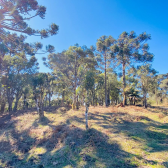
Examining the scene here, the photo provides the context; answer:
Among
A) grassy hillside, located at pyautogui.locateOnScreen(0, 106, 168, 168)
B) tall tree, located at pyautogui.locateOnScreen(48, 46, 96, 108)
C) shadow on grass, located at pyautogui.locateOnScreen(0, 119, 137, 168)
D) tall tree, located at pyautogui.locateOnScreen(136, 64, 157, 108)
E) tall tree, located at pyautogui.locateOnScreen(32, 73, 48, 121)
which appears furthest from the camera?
tall tree, located at pyautogui.locateOnScreen(48, 46, 96, 108)

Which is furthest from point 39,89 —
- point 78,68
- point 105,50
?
point 105,50

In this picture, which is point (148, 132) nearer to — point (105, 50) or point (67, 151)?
point (67, 151)

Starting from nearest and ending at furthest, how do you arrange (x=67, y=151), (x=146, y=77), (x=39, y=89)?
(x=67, y=151)
(x=39, y=89)
(x=146, y=77)

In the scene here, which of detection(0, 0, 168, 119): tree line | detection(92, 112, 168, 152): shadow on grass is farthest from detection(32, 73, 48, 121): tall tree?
detection(92, 112, 168, 152): shadow on grass

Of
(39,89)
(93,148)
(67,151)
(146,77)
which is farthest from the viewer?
(146,77)

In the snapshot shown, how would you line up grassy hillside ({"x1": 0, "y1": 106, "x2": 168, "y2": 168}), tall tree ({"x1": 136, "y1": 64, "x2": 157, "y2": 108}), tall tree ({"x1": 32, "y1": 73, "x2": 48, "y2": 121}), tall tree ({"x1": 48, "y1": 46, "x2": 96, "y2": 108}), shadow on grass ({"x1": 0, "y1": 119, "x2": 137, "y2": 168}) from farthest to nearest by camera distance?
1. tall tree ({"x1": 48, "y1": 46, "x2": 96, "y2": 108})
2. tall tree ({"x1": 136, "y1": 64, "x2": 157, "y2": 108})
3. tall tree ({"x1": 32, "y1": 73, "x2": 48, "y2": 121})
4. shadow on grass ({"x1": 0, "y1": 119, "x2": 137, "y2": 168})
5. grassy hillside ({"x1": 0, "y1": 106, "x2": 168, "y2": 168})

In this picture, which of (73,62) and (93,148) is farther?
(73,62)

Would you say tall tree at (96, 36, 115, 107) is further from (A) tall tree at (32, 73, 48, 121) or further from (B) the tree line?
(A) tall tree at (32, 73, 48, 121)

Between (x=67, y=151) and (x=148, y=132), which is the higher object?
(x=148, y=132)

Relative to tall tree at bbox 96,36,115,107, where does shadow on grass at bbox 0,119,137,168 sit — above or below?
below

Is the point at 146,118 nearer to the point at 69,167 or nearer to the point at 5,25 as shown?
the point at 69,167

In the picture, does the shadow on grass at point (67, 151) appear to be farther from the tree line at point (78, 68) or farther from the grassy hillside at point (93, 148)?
the tree line at point (78, 68)

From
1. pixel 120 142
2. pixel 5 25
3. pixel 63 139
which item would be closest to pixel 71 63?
pixel 5 25

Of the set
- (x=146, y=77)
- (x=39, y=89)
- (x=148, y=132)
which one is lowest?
(x=148, y=132)
